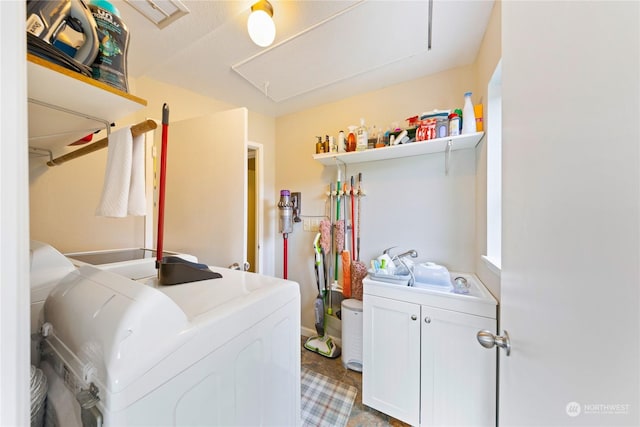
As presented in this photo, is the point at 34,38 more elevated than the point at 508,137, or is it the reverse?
the point at 34,38

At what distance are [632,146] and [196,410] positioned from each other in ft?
3.01

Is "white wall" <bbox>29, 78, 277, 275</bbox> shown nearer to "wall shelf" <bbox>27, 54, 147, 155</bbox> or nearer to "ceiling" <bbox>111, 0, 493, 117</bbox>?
"ceiling" <bbox>111, 0, 493, 117</bbox>

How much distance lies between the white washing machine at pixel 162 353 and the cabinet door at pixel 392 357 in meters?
0.81

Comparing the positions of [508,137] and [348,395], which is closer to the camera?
[508,137]

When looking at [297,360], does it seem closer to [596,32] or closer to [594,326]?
[594,326]

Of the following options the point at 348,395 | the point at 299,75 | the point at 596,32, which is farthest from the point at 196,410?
the point at 299,75

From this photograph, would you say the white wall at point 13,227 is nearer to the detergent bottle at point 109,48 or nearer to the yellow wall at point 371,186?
the detergent bottle at point 109,48

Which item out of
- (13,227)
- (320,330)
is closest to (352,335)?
(320,330)

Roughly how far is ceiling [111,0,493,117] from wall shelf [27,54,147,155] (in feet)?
2.71

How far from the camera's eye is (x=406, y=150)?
168cm

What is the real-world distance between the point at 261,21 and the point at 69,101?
91cm

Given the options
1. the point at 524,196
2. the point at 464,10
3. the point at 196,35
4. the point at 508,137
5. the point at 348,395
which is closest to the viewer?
the point at 524,196

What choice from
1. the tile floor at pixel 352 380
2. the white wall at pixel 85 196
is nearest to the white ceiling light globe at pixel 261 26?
the white wall at pixel 85 196

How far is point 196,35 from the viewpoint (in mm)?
1303
